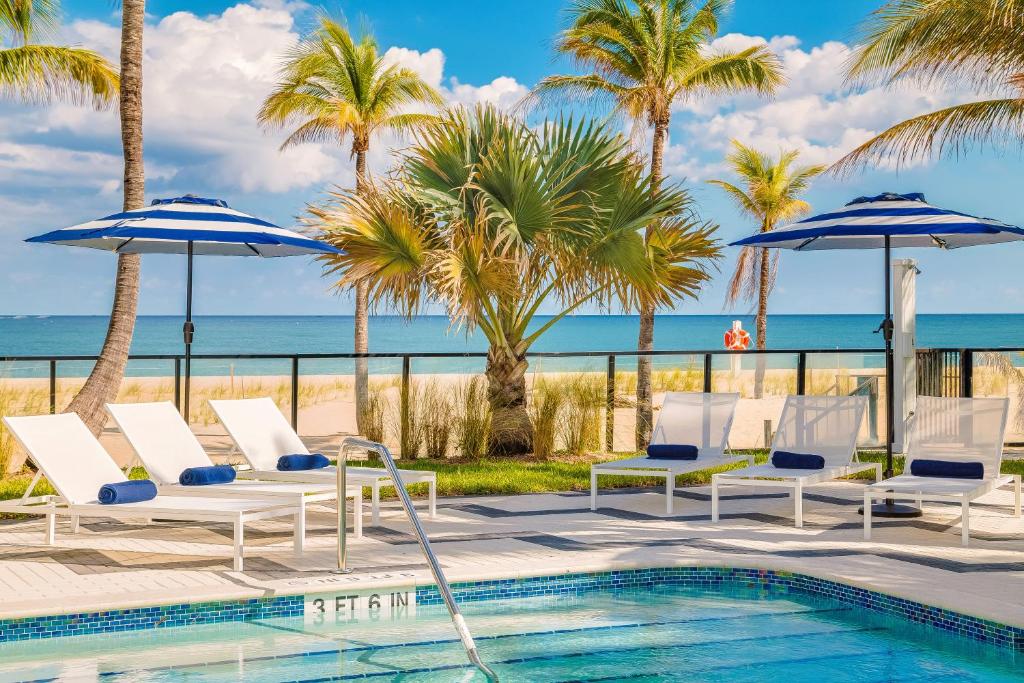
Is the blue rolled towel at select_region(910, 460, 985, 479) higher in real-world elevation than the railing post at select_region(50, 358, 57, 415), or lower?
lower

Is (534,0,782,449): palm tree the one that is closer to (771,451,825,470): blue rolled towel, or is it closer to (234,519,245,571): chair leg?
(771,451,825,470): blue rolled towel

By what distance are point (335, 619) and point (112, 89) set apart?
416 inches

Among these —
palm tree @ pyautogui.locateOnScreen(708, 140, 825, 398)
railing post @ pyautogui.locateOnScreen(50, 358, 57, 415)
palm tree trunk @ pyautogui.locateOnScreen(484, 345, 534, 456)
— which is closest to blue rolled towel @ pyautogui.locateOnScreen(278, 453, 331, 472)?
palm tree trunk @ pyautogui.locateOnScreen(484, 345, 534, 456)

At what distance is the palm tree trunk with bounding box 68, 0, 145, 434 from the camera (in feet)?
38.4

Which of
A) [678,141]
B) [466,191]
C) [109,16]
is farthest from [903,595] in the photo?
[678,141]

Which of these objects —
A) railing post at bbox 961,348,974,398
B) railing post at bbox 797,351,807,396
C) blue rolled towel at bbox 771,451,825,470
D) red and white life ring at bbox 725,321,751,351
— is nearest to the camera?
blue rolled towel at bbox 771,451,825,470

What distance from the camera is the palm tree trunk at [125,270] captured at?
11711mm

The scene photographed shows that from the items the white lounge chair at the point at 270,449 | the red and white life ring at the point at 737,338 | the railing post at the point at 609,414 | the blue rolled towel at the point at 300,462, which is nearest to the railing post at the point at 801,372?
the railing post at the point at 609,414

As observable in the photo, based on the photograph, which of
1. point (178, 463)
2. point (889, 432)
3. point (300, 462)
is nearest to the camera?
point (178, 463)

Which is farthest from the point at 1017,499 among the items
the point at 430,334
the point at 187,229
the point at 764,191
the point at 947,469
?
the point at 430,334

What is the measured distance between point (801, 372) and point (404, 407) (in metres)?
4.92

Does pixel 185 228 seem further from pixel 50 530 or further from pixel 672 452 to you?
pixel 672 452

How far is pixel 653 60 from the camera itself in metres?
17.8

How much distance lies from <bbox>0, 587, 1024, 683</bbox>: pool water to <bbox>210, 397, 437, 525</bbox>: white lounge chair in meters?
2.21
